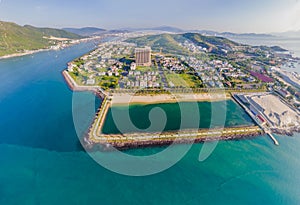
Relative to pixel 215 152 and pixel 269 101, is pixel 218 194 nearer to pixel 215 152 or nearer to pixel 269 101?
pixel 215 152

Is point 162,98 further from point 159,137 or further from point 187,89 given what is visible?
point 159,137

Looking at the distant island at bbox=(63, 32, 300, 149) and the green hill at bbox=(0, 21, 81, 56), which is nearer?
the distant island at bbox=(63, 32, 300, 149)

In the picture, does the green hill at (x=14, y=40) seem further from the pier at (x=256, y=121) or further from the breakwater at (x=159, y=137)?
the pier at (x=256, y=121)

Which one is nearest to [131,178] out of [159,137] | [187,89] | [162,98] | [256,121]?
[159,137]

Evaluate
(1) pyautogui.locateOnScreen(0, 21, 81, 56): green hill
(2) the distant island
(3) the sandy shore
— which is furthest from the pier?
(1) pyautogui.locateOnScreen(0, 21, 81, 56): green hill

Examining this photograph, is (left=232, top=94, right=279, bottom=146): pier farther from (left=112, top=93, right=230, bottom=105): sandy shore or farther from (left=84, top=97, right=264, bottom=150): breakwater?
(left=112, top=93, right=230, bottom=105): sandy shore

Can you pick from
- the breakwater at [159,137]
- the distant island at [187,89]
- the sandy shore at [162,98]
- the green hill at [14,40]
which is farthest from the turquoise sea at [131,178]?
the green hill at [14,40]

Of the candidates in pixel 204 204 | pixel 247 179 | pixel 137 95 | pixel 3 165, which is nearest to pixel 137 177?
pixel 204 204
